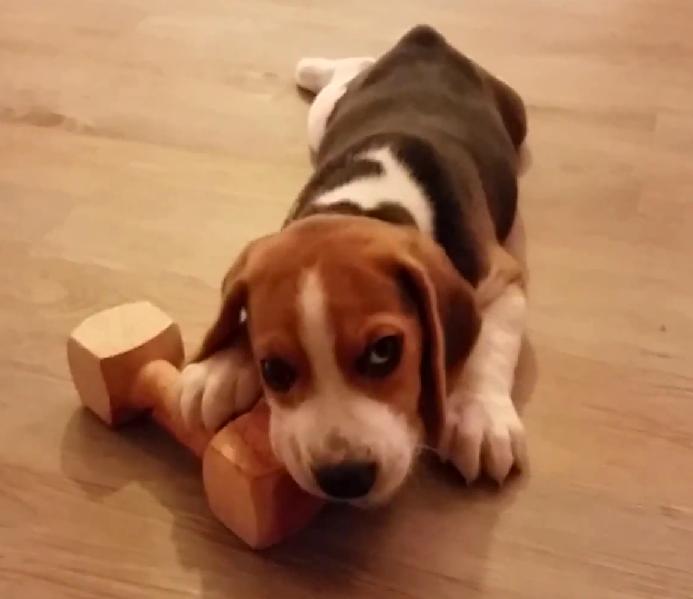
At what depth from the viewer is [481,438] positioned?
170 cm

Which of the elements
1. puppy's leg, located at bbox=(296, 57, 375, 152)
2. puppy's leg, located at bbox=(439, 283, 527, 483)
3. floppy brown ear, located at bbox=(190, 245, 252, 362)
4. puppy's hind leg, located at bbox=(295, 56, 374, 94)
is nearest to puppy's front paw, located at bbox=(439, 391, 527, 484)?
puppy's leg, located at bbox=(439, 283, 527, 483)

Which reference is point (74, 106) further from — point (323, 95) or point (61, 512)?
point (61, 512)

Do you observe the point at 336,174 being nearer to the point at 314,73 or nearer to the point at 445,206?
the point at 445,206

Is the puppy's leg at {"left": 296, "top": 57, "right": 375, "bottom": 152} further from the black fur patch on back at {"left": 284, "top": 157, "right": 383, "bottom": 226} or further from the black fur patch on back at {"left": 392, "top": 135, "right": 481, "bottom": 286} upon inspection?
the black fur patch on back at {"left": 392, "top": 135, "right": 481, "bottom": 286}

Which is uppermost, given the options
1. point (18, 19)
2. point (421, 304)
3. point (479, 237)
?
point (421, 304)

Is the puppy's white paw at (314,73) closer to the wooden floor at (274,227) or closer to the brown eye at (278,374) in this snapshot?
the wooden floor at (274,227)

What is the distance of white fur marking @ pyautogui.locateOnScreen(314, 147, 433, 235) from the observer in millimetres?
1826

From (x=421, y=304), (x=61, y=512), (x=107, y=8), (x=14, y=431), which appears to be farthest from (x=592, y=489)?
(x=107, y=8)

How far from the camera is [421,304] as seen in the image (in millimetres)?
1570

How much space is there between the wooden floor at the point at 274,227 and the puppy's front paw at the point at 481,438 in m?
0.04

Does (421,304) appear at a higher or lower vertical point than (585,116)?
higher

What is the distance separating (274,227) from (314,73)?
641 millimetres

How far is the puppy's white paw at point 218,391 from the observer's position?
1694mm

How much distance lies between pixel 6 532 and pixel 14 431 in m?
0.22
